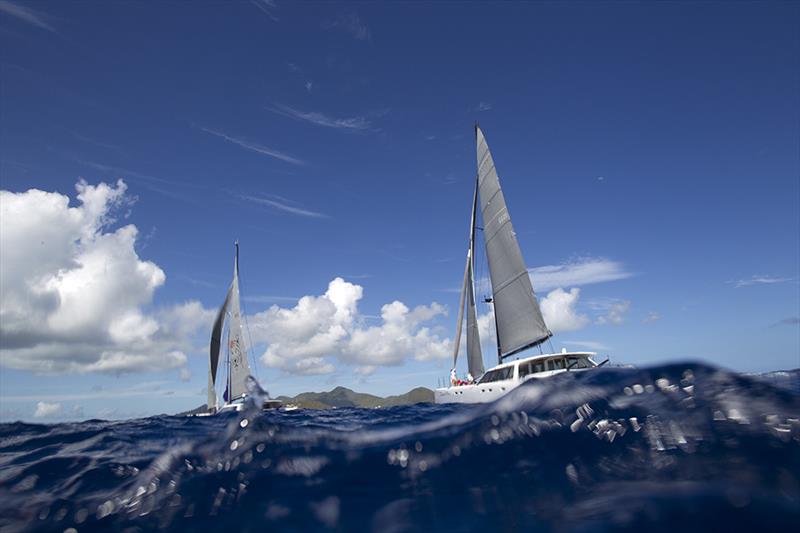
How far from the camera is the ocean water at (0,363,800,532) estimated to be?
3.81 m

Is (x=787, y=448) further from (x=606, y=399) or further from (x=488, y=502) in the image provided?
(x=488, y=502)

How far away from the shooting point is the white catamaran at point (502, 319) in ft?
73.2

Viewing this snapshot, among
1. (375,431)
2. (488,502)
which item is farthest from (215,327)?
(488,502)

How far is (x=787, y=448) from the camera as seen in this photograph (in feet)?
14.1

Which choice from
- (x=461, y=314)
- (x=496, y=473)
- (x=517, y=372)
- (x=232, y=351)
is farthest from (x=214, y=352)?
(x=496, y=473)

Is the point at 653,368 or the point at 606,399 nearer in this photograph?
the point at 606,399

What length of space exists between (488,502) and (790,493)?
8.56ft

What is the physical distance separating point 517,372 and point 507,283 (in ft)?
28.3

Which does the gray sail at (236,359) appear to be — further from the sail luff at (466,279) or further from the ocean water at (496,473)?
the ocean water at (496,473)

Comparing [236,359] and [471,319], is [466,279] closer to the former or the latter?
[471,319]

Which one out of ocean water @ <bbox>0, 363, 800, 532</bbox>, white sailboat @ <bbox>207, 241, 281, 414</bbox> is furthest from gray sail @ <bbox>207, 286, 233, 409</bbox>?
ocean water @ <bbox>0, 363, 800, 532</bbox>

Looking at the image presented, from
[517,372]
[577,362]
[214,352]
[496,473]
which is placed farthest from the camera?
[214,352]

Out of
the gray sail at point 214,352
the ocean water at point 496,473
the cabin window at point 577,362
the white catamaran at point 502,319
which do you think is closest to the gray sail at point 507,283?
the white catamaran at point 502,319

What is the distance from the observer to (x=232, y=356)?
4300cm
